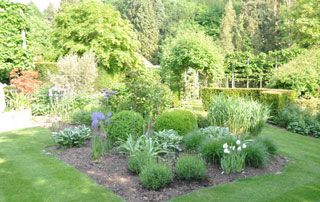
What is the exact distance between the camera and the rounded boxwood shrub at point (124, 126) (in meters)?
5.52

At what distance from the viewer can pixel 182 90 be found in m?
15.2

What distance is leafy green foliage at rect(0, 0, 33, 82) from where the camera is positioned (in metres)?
12.3

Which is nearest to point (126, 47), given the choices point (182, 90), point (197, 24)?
point (182, 90)

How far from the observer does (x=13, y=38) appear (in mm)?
12539

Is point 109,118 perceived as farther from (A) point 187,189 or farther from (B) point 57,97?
(B) point 57,97

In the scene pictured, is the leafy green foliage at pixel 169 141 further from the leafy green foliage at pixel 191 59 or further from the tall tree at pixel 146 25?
the tall tree at pixel 146 25

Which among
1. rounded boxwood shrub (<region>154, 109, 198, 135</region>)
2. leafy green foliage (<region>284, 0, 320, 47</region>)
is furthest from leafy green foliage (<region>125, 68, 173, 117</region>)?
leafy green foliage (<region>284, 0, 320, 47</region>)

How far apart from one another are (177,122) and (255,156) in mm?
1796

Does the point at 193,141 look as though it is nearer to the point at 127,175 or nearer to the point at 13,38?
the point at 127,175

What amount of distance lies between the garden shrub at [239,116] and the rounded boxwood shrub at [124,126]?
181 cm

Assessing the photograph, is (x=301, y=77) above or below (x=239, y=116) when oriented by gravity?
above

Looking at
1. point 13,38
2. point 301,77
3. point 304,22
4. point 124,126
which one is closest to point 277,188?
point 124,126

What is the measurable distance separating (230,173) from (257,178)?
1.24ft

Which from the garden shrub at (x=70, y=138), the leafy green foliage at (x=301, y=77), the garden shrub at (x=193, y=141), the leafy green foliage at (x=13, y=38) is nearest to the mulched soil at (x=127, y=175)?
the garden shrub at (x=70, y=138)
